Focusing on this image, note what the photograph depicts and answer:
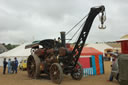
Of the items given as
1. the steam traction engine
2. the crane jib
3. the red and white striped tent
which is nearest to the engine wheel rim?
the steam traction engine

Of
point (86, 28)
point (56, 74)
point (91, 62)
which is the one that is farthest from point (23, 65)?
point (86, 28)

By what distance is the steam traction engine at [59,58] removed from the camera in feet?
34.2

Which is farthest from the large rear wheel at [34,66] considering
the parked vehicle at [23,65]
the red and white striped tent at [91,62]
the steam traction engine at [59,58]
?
the parked vehicle at [23,65]

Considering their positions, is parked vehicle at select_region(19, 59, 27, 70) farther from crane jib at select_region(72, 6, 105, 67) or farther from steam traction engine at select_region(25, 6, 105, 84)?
crane jib at select_region(72, 6, 105, 67)

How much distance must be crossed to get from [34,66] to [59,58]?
254 cm

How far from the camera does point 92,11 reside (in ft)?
34.1

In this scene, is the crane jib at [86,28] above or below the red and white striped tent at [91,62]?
above

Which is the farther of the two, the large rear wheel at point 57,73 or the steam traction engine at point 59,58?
the steam traction engine at point 59,58

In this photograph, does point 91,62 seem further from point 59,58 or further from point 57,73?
point 57,73

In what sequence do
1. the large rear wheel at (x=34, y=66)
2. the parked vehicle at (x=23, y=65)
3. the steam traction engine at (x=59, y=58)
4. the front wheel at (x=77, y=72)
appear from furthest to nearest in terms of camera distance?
the parked vehicle at (x=23, y=65)
the large rear wheel at (x=34, y=66)
the front wheel at (x=77, y=72)
the steam traction engine at (x=59, y=58)

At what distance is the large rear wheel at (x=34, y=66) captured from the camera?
39.8 feet

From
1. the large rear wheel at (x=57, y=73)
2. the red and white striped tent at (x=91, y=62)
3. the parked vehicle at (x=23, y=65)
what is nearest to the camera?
the large rear wheel at (x=57, y=73)

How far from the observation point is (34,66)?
1264 cm

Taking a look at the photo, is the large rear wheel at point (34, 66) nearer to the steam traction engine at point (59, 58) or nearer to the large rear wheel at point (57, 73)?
the steam traction engine at point (59, 58)
